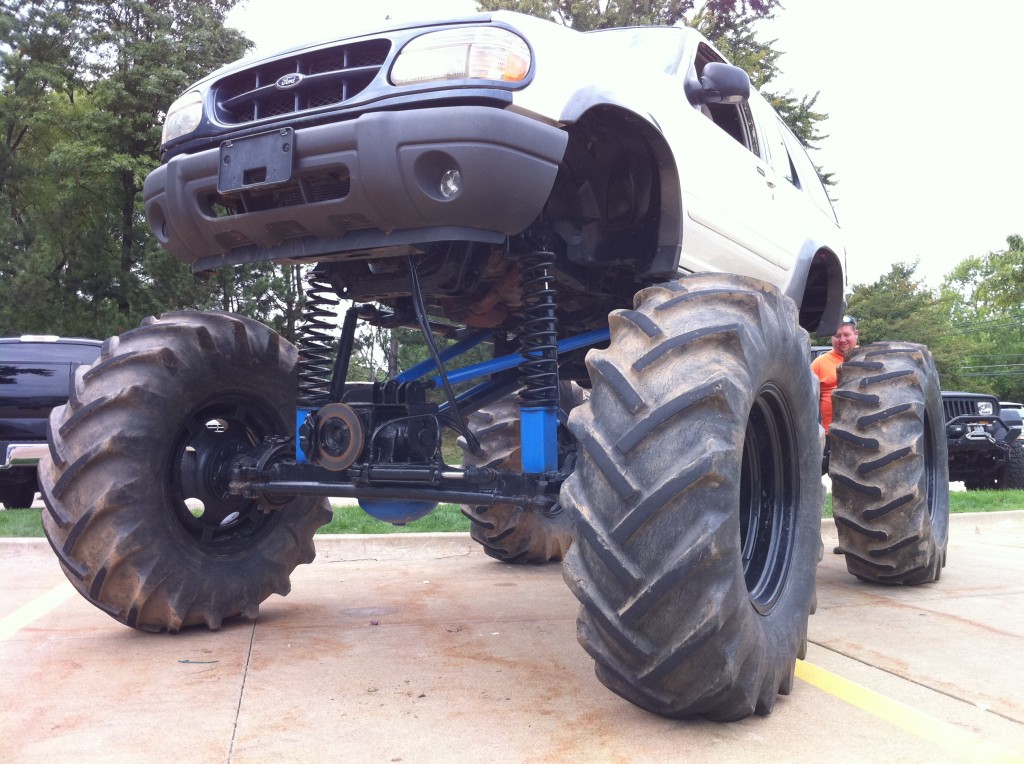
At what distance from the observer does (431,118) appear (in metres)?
2.90

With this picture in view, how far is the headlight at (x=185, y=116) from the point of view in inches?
138

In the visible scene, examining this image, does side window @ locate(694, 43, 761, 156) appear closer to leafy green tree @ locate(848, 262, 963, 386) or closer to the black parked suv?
the black parked suv

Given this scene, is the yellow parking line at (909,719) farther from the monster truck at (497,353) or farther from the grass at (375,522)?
the grass at (375,522)

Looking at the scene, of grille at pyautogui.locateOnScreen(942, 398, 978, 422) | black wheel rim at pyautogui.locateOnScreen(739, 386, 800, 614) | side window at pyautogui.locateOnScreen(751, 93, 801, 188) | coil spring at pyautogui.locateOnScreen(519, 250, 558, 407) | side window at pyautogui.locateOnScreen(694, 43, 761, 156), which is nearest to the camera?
black wheel rim at pyautogui.locateOnScreen(739, 386, 800, 614)

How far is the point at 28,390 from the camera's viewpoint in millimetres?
10250

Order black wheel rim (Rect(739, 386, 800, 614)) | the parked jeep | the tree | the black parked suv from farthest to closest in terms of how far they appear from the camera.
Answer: the tree < the parked jeep < the black parked suv < black wheel rim (Rect(739, 386, 800, 614))

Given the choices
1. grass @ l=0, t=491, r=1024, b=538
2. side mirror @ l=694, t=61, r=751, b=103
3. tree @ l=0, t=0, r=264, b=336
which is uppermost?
tree @ l=0, t=0, r=264, b=336

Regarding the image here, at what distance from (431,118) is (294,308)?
20379 mm

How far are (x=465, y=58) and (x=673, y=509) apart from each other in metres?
1.60

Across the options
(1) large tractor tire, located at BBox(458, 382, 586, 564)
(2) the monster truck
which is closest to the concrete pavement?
(2) the monster truck

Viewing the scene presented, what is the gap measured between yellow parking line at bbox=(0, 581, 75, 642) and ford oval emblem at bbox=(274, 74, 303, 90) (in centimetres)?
274

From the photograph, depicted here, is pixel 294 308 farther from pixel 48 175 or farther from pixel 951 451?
pixel 951 451

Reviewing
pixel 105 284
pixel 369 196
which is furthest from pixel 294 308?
Result: pixel 369 196

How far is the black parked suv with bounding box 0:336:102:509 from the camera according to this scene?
10.1m
